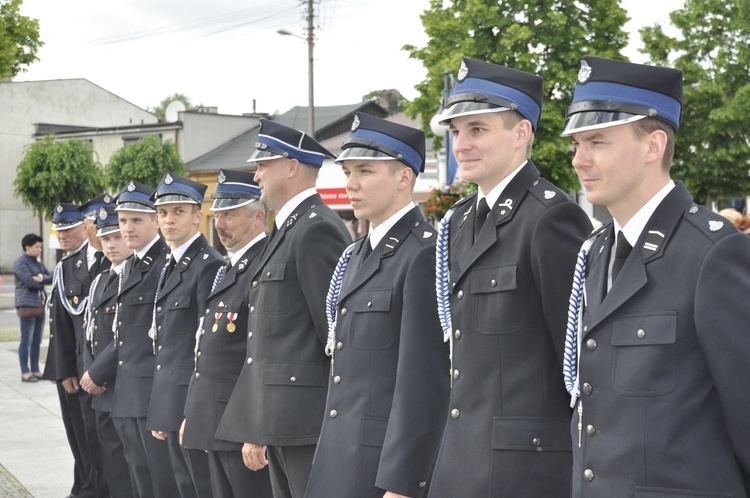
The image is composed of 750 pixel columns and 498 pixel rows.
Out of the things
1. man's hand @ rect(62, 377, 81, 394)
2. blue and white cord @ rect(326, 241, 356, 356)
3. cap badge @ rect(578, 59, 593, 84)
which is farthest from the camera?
man's hand @ rect(62, 377, 81, 394)

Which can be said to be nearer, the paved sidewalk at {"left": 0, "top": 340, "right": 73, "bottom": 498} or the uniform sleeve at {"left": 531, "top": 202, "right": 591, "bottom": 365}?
the uniform sleeve at {"left": 531, "top": 202, "right": 591, "bottom": 365}

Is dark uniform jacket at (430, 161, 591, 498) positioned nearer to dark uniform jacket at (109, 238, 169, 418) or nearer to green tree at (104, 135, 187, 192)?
dark uniform jacket at (109, 238, 169, 418)

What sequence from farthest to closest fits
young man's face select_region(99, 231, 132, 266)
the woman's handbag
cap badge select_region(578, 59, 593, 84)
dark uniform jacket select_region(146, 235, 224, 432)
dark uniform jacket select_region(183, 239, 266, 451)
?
1. the woman's handbag
2. young man's face select_region(99, 231, 132, 266)
3. dark uniform jacket select_region(146, 235, 224, 432)
4. dark uniform jacket select_region(183, 239, 266, 451)
5. cap badge select_region(578, 59, 593, 84)

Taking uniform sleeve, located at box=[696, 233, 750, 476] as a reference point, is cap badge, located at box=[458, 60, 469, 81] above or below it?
above

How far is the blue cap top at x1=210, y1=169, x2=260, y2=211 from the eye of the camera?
6.00m

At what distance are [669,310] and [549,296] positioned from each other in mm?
605

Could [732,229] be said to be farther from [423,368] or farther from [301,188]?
[301,188]

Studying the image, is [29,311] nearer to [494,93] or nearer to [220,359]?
[220,359]

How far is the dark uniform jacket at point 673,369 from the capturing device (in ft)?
8.75

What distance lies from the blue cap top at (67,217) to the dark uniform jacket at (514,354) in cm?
669

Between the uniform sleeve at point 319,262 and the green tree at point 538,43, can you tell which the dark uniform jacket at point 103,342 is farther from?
the green tree at point 538,43

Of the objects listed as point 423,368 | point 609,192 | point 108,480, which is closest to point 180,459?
point 108,480

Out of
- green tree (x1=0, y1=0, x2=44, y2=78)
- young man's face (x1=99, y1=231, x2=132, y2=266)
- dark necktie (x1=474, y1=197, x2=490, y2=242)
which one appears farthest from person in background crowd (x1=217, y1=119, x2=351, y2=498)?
green tree (x1=0, y1=0, x2=44, y2=78)

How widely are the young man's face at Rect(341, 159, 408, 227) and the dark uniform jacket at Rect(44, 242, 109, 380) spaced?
477cm
